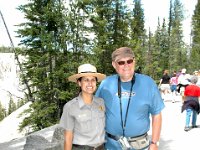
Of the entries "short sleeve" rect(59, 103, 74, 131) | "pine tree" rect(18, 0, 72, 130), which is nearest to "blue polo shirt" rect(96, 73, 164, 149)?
"short sleeve" rect(59, 103, 74, 131)

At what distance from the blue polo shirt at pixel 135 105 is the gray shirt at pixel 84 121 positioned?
0.37ft

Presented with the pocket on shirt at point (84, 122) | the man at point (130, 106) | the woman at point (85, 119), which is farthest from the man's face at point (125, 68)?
the pocket on shirt at point (84, 122)

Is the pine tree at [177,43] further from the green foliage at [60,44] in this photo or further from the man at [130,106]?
the man at [130,106]

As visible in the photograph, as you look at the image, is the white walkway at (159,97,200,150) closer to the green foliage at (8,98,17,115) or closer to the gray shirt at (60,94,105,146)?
the gray shirt at (60,94,105,146)

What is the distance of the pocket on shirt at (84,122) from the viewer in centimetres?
393

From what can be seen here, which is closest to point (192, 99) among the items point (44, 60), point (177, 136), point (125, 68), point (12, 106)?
point (177, 136)

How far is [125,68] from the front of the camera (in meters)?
3.85

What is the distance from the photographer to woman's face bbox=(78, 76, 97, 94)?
13.1 feet

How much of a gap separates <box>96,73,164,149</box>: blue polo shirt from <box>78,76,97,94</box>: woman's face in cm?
18

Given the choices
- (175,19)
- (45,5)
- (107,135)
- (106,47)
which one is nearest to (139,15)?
(175,19)

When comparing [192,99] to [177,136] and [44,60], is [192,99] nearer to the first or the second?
[177,136]

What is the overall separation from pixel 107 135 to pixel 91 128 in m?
0.22

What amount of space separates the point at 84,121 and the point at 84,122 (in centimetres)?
1

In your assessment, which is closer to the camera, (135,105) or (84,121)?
(135,105)
